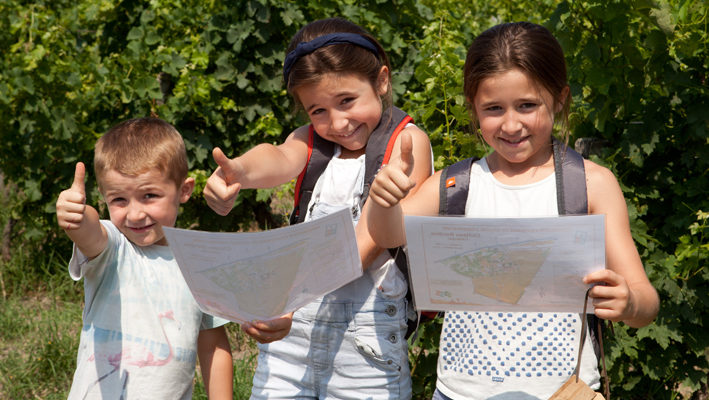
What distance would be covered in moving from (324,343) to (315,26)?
0.92 metres

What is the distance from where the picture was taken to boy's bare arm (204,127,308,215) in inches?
79.2

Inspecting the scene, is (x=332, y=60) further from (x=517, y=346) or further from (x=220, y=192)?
(x=517, y=346)

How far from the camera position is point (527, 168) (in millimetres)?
2016

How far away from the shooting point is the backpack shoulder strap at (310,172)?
2273 millimetres

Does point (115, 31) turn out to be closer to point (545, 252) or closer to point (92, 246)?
point (92, 246)

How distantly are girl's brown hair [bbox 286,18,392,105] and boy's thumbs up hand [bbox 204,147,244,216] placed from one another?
1.04ft

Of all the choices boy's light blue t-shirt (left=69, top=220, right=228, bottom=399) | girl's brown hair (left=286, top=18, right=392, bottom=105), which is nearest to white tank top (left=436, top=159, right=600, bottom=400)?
girl's brown hair (left=286, top=18, right=392, bottom=105)

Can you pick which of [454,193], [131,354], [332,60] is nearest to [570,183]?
[454,193]

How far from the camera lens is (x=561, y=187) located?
1.91 m

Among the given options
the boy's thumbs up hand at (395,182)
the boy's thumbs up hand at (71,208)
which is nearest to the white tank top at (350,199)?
the boy's thumbs up hand at (395,182)

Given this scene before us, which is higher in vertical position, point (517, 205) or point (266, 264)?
point (517, 205)

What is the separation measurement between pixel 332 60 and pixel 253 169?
1.22 ft

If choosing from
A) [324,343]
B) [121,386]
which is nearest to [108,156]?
[121,386]

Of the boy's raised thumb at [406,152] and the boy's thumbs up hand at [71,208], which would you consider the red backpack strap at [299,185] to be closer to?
the boy's raised thumb at [406,152]
